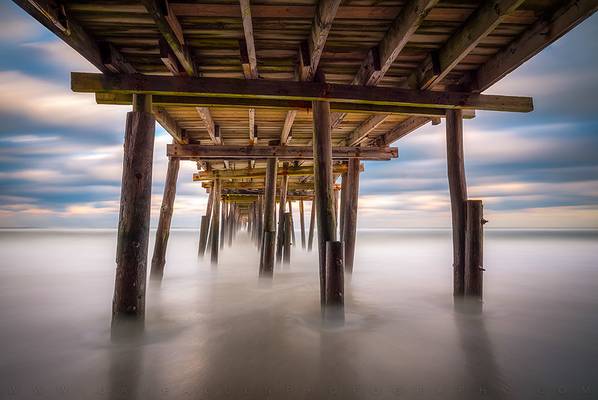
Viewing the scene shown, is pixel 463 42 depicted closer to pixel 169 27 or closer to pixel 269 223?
pixel 169 27

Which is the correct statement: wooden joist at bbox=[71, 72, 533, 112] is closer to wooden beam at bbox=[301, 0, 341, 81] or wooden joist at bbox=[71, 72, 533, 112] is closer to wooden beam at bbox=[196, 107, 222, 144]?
wooden beam at bbox=[301, 0, 341, 81]

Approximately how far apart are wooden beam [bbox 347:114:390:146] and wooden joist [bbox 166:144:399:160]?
280 mm

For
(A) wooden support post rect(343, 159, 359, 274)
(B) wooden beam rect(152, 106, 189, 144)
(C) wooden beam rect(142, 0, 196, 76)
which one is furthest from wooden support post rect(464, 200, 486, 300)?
(B) wooden beam rect(152, 106, 189, 144)

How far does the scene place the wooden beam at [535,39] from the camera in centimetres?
285

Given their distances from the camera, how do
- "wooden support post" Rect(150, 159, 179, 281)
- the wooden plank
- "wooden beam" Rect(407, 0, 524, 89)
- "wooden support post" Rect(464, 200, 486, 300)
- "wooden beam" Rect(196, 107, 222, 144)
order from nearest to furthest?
the wooden plank, "wooden beam" Rect(407, 0, 524, 89), "wooden support post" Rect(464, 200, 486, 300), "wooden beam" Rect(196, 107, 222, 144), "wooden support post" Rect(150, 159, 179, 281)

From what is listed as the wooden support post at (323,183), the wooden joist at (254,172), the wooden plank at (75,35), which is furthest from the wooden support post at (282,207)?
the wooden plank at (75,35)

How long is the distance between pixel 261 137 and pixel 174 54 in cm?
381

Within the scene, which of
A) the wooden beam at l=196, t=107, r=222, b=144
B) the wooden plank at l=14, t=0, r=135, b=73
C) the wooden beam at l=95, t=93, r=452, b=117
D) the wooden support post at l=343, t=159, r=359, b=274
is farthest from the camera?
the wooden support post at l=343, t=159, r=359, b=274

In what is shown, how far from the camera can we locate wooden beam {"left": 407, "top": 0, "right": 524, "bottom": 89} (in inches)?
111

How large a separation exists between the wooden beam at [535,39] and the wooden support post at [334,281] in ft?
9.00

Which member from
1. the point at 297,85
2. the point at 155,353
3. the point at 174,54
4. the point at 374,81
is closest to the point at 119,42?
the point at 174,54

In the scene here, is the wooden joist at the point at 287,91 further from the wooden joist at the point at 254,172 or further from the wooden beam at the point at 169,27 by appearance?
the wooden joist at the point at 254,172

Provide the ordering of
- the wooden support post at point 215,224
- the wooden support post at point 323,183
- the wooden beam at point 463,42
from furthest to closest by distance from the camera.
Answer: the wooden support post at point 215,224, the wooden support post at point 323,183, the wooden beam at point 463,42

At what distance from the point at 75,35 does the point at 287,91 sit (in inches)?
85.2
